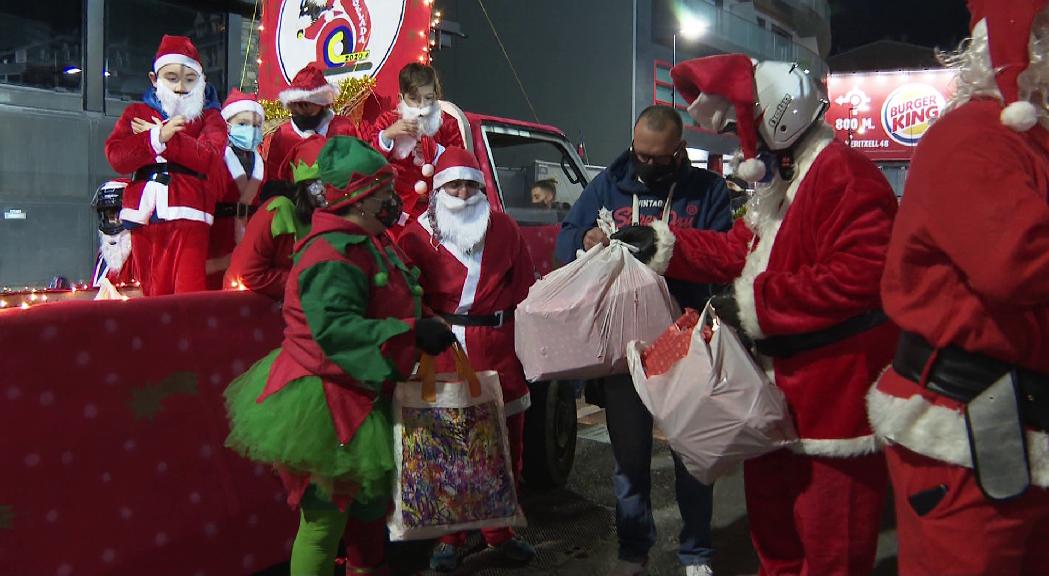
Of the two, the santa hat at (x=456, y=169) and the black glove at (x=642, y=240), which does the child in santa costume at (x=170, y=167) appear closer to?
the santa hat at (x=456, y=169)

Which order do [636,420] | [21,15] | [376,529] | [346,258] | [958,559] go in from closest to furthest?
1. [958,559]
2. [346,258]
3. [376,529]
4. [636,420]
5. [21,15]

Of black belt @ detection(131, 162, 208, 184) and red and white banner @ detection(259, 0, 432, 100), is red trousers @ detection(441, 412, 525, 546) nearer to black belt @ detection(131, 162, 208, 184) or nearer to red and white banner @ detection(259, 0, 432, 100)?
black belt @ detection(131, 162, 208, 184)

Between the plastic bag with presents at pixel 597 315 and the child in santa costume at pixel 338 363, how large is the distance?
0.47 metres

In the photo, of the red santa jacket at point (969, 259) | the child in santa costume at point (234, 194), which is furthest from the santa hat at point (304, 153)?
the red santa jacket at point (969, 259)

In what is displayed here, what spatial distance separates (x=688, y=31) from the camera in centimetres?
2220

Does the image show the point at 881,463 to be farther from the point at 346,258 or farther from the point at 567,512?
the point at 567,512

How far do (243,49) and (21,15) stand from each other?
126 inches

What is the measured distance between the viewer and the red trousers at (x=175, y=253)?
4680 millimetres

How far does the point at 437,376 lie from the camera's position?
3.08 metres

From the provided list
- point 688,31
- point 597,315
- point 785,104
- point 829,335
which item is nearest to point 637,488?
point 597,315

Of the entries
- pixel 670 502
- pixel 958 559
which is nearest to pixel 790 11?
pixel 670 502

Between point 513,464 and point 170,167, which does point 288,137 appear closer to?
point 170,167

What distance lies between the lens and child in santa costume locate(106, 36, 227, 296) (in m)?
4.57

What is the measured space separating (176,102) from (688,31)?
19.4m
